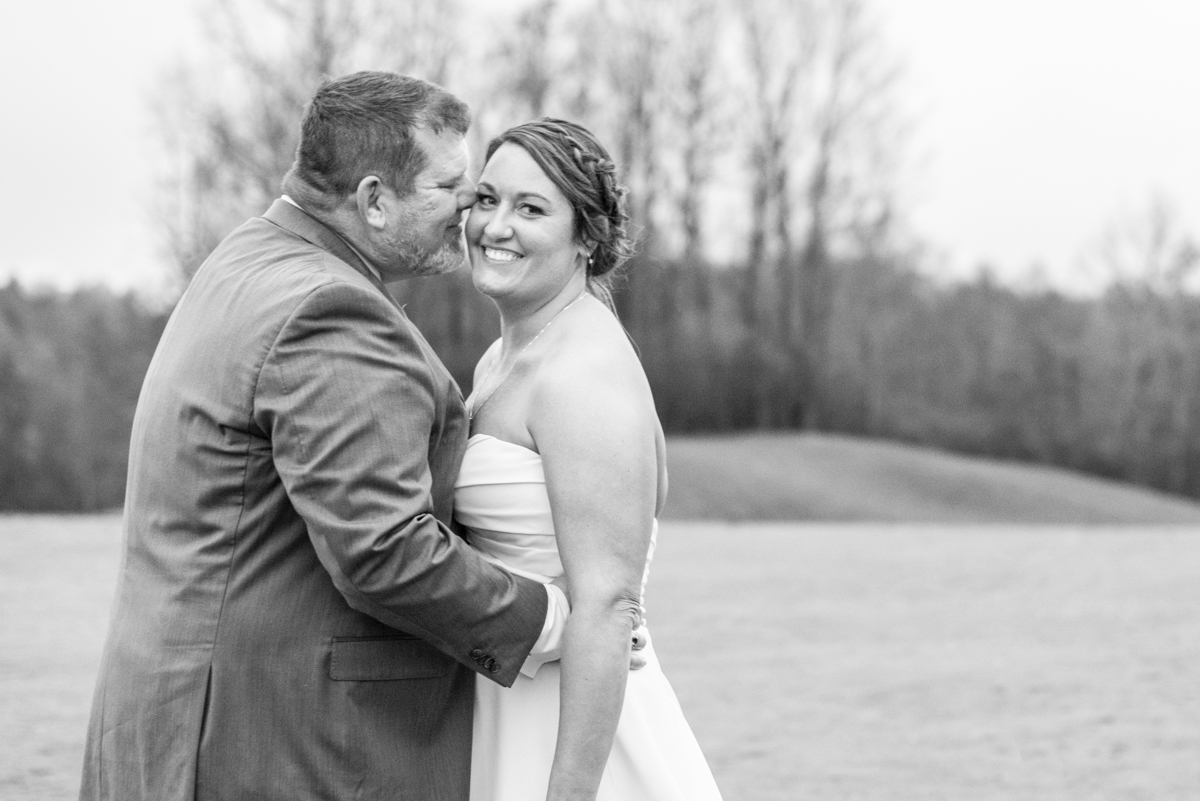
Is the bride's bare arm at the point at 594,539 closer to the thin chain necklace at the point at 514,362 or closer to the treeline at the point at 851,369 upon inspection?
the thin chain necklace at the point at 514,362

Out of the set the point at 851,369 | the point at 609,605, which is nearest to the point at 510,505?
the point at 609,605

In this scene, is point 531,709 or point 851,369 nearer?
point 531,709

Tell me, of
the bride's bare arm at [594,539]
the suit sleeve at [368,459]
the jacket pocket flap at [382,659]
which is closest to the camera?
the suit sleeve at [368,459]

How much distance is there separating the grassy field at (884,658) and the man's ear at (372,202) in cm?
582

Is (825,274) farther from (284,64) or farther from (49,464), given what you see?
(49,464)

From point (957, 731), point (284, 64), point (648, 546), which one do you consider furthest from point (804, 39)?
point (648, 546)

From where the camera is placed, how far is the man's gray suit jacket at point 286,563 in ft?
7.93

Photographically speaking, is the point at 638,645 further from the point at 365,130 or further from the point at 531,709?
the point at 365,130

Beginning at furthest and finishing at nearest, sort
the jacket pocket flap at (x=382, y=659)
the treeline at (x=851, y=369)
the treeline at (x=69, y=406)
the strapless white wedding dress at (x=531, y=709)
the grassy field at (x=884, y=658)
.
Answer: the treeline at (x=851, y=369)
the treeline at (x=69, y=406)
the grassy field at (x=884, y=658)
the strapless white wedding dress at (x=531, y=709)
the jacket pocket flap at (x=382, y=659)

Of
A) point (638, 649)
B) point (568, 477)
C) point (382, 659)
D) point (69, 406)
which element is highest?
point (568, 477)

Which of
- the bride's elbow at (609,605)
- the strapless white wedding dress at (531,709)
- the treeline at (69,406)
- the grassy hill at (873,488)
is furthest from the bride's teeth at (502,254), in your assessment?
the treeline at (69,406)

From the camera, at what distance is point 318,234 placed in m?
2.74

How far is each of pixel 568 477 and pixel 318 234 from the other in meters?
0.70

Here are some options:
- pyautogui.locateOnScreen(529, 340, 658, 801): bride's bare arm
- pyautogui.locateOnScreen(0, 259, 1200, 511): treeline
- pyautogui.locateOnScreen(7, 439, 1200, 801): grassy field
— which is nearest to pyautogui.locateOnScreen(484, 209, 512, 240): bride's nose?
pyautogui.locateOnScreen(529, 340, 658, 801): bride's bare arm
